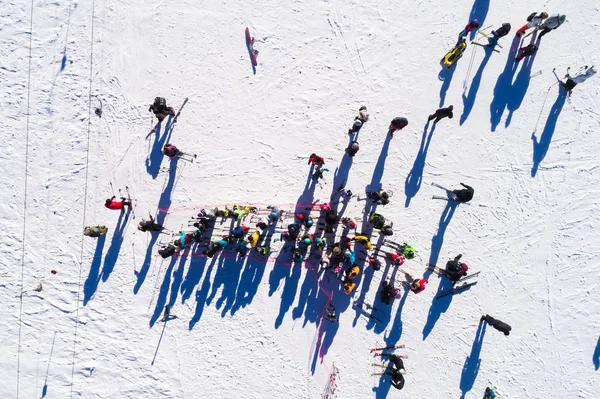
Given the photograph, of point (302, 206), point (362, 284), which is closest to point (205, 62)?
point (302, 206)

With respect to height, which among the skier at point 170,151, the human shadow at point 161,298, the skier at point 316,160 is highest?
the skier at point 316,160

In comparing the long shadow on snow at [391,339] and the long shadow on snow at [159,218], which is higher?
the long shadow on snow at [159,218]

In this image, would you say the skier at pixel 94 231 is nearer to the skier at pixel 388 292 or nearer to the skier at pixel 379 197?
the skier at pixel 379 197

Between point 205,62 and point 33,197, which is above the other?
point 205,62

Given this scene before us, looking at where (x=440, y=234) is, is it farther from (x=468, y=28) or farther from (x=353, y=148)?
(x=468, y=28)

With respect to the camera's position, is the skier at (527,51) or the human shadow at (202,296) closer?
the skier at (527,51)

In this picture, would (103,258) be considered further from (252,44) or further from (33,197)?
(252,44)

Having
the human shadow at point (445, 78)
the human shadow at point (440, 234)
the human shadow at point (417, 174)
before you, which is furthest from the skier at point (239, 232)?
the human shadow at point (445, 78)

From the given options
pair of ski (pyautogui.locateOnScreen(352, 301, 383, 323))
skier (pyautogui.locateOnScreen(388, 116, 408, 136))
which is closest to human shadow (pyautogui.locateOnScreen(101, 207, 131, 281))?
pair of ski (pyautogui.locateOnScreen(352, 301, 383, 323))
